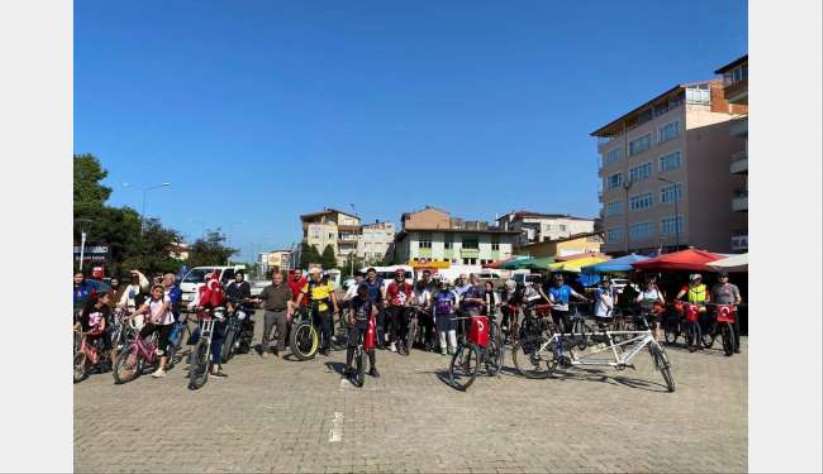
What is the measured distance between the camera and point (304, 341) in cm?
1264

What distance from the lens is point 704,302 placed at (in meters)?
14.6

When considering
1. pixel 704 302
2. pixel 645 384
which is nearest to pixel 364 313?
pixel 645 384

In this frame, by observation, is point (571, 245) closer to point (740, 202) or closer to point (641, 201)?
point (641, 201)

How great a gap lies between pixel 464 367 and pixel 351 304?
2.14m

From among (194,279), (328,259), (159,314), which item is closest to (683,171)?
(194,279)

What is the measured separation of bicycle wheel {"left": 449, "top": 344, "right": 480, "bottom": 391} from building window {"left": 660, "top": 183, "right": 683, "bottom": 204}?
52128 mm

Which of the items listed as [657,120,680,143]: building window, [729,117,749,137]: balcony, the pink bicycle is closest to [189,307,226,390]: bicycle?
the pink bicycle

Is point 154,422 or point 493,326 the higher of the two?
point 493,326

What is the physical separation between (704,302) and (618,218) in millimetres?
56168

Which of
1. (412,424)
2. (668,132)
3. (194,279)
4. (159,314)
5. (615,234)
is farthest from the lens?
(615,234)

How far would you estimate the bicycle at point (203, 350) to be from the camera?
9336 mm

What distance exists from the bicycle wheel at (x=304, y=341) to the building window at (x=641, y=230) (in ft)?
179

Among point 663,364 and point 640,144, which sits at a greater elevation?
point 640,144

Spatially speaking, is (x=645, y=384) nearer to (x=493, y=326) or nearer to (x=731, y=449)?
(x=493, y=326)
